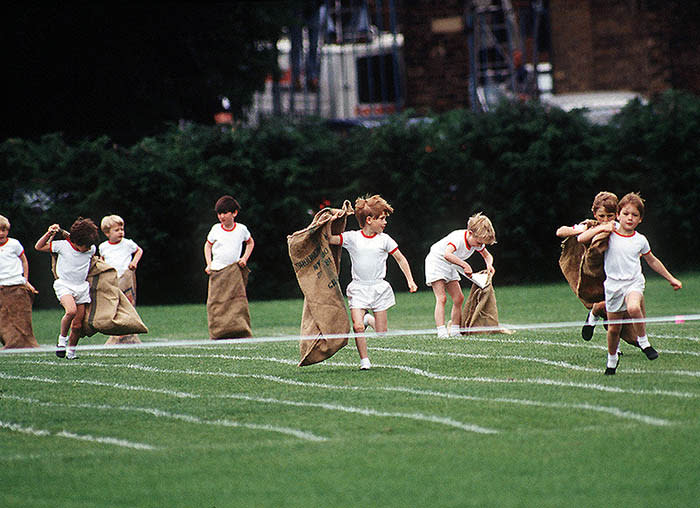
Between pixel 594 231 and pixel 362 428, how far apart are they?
3306 millimetres

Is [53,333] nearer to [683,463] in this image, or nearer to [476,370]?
[476,370]

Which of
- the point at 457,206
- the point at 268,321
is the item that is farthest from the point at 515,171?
the point at 268,321

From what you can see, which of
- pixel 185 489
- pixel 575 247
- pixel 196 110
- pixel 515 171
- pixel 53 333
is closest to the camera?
pixel 185 489

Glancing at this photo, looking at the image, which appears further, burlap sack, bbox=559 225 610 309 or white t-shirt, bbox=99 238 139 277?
white t-shirt, bbox=99 238 139 277

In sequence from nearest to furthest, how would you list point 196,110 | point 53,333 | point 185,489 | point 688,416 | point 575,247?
point 185,489 < point 688,416 < point 575,247 < point 53,333 < point 196,110

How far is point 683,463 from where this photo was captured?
625 cm

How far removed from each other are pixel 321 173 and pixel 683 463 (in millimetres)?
17785

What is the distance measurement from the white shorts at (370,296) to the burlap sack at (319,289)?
0.39m

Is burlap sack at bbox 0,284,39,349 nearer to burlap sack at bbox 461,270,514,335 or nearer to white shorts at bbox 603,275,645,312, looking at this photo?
burlap sack at bbox 461,270,514,335

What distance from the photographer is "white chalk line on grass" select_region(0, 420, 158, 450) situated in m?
7.30

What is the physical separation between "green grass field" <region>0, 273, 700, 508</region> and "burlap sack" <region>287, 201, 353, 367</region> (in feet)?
1.04

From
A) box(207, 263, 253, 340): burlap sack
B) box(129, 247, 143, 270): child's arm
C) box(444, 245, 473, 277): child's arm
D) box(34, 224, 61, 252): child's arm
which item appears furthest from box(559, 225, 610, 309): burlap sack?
box(129, 247, 143, 270): child's arm

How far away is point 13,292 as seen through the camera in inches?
542

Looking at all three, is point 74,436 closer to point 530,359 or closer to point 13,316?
point 530,359
